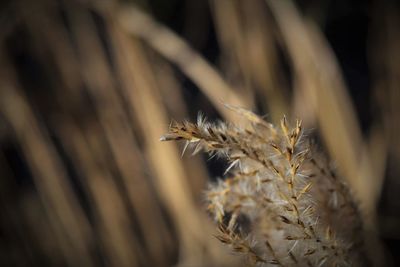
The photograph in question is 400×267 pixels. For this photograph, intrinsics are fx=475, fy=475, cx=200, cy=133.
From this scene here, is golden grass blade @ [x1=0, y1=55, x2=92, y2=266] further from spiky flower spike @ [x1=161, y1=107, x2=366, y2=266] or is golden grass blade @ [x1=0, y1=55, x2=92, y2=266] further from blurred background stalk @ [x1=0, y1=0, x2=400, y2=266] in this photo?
spiky flower spike @ [x1=161, y1=107, x2=366, y2=266]

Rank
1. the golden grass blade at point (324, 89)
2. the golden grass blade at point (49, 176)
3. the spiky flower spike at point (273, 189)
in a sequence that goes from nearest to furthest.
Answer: the spiky flower spike at point (273, 189) → the golden grass blade at point (324, 89) → the golden grass blade at point (49, 176)

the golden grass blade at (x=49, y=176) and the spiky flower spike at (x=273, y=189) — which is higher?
the golden grass blade at (x=49, y=176)

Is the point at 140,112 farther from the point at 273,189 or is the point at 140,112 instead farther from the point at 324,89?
the point at 273,189

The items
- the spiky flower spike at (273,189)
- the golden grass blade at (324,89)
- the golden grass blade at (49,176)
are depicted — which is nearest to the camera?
the spiky flower spike at (273,189)

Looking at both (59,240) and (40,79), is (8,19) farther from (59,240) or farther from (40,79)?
(59,240)

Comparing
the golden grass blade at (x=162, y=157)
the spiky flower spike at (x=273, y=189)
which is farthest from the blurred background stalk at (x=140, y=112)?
the spiky flower spike at (x=273, y=189)

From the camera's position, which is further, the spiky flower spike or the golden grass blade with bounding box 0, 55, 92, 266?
the golden grass blade with bounding box 0, 55, 92, 266

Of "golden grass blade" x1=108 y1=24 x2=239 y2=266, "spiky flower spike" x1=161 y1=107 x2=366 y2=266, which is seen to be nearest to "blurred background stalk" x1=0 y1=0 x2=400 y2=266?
"golden grass blade" x1=108 y1=24 x2=239 y2=266

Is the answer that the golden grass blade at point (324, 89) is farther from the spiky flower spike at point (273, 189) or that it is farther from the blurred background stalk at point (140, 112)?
the spiky flower spike at point (273, 189)
